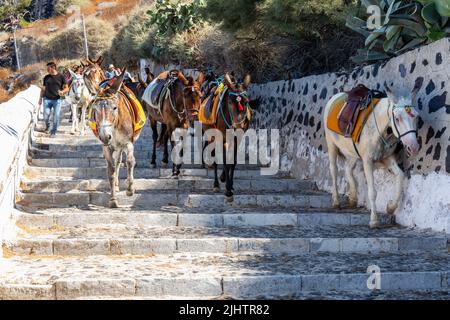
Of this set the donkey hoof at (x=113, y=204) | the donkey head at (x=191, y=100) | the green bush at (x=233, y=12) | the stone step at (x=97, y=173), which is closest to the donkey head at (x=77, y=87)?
the green bush at (x=233, y=12)

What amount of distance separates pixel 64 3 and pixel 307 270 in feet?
245

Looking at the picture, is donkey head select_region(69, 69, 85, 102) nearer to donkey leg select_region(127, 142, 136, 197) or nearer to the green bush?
the green bush

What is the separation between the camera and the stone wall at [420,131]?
27.9ft

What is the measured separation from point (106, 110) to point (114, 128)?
599 mm

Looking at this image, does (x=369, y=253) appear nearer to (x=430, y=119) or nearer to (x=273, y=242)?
(x=273, y=242)

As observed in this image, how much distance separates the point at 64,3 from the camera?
76.9 meters

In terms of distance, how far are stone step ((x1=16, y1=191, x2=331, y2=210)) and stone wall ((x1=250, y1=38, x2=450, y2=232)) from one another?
0.80 m

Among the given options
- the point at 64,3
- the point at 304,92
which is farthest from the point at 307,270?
the point at 64,3

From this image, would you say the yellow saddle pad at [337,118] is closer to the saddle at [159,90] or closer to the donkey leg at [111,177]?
the donkey leg at [111,177]

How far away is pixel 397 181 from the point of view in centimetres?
913

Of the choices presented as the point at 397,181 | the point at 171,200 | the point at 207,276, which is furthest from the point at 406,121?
the point at 171,200

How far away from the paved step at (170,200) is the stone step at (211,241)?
1682 mm

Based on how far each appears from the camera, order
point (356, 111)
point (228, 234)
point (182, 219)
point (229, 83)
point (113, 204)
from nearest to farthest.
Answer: point (228, 234)
point (182, 219)
point (356, 111)
point (113, 204)
point (229, 83)

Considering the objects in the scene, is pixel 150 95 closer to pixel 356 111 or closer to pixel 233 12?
pixel 233 12
